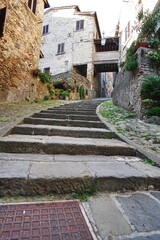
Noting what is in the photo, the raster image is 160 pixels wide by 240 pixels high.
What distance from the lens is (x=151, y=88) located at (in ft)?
12.7

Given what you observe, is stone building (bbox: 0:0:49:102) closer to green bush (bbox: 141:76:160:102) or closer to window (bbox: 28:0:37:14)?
window (bbox: 28:0:37:14)

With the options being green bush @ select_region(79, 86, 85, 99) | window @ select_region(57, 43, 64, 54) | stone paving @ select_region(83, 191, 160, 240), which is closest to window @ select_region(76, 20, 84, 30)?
window @ select_region(57, 43, 64, 54)

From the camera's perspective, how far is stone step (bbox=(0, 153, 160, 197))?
1076 millimetres

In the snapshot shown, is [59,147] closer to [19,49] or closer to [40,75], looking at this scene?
[19,49]

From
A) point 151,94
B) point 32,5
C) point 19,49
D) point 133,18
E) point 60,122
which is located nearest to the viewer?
point 60,122

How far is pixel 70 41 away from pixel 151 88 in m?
15.8

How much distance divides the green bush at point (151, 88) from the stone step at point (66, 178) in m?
3.05

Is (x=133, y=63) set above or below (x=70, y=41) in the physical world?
below

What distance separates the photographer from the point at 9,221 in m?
0.82

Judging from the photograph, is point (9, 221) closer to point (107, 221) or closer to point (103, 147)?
point (107, 221)

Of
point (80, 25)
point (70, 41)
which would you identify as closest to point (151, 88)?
point (70, 41)

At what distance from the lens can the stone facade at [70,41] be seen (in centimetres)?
1576

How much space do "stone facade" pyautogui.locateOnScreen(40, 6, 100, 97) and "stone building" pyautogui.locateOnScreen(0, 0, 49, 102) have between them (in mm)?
7786

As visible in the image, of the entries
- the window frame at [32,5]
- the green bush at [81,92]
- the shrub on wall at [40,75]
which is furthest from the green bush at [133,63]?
the green bush at [81,92]
